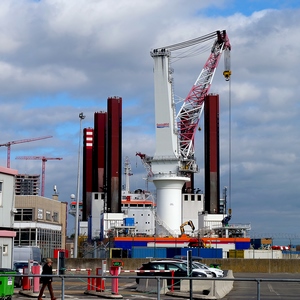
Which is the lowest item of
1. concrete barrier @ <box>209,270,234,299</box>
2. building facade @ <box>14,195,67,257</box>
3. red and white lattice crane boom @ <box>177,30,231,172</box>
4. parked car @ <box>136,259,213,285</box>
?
concrete barrier @ <box>209,270,234,299</box>

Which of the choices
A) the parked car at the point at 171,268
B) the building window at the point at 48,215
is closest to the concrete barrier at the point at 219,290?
the parked car at the point at 171,268

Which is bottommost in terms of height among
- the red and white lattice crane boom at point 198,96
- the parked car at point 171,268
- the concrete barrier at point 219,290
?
the concrete barrier at point 219,290

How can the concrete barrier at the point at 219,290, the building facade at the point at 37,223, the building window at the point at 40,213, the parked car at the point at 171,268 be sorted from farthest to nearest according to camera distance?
the building window at the point at 40,213 < the building facade at the point at 37,223 < the parked car at the point at 171,268 < the concrete barrier at the point at 219,290

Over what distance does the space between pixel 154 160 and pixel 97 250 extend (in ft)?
38.6

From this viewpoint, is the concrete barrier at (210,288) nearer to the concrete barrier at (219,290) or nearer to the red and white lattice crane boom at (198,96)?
the concrete barrier at (219,290)

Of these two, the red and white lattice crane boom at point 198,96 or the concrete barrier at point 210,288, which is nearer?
the concrete barrier at point 210,288

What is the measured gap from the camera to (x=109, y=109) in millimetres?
81875

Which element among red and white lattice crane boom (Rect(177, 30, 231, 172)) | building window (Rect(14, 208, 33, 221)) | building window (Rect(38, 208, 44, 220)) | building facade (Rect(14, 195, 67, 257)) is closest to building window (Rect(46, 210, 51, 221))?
building facade (Rect(14, 195, 67, 257))

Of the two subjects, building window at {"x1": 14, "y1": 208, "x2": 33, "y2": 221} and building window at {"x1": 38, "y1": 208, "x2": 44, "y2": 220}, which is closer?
building window at {"x1": 14, "y1": 208, "x2": 33, "y2": 221}

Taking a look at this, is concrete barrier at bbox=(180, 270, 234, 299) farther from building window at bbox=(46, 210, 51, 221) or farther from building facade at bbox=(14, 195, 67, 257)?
building window at bbox=(46, 210, 51, 221)

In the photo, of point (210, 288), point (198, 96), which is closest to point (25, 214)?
point (198, 96)

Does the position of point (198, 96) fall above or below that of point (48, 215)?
above

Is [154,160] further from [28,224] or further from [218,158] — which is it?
[28,224]

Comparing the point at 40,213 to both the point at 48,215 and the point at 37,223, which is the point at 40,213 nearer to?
the point at 37,223
